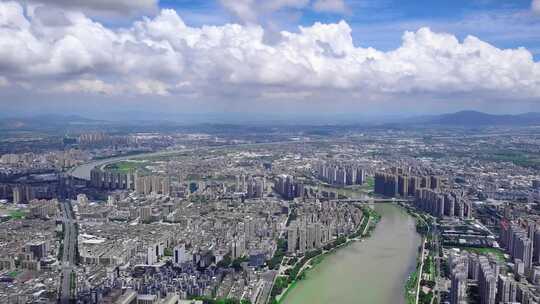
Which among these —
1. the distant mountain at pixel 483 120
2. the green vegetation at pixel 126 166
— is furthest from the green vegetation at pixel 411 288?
the distant mountain at pixel 483 120

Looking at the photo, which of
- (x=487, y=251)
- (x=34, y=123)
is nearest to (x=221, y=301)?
(x=487, y=251)

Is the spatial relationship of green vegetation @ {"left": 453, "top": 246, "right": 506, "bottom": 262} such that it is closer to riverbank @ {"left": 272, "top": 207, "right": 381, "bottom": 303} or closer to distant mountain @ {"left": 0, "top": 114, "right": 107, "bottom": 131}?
riverbank @ {"left": 272, "top": 207, "right": 381, "bottom": 303}

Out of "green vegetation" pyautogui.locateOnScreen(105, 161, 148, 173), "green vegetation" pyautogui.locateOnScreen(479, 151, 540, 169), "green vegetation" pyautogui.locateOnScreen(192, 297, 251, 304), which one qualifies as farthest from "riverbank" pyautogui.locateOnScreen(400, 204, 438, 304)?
"green vegetation" pyautogui.locateOnScreen(105, 161, 148, 173)

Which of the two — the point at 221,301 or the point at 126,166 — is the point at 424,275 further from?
the point at 126,166

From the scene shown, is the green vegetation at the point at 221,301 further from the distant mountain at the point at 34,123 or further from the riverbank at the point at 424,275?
the distant mountain at the point at 34,123

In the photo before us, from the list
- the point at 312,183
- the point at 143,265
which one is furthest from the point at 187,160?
the point at 143,265
